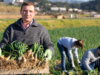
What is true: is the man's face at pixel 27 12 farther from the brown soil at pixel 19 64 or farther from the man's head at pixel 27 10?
the brown soil at pixel 19 64

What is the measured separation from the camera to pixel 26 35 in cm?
212

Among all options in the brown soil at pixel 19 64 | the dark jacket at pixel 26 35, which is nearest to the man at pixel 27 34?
the dark jacket at pixel 26 35

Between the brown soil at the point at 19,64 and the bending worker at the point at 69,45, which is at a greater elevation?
the brown soil at the point at 19,64

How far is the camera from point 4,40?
82.4 inches

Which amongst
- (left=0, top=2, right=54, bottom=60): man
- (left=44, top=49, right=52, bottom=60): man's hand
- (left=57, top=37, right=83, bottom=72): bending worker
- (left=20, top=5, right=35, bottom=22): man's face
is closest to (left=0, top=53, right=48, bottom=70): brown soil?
(left=44, top=49, right=52, bottom=60): man's hand

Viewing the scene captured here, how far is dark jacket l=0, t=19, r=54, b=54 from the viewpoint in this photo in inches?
82.7

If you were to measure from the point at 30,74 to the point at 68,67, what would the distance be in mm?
3699

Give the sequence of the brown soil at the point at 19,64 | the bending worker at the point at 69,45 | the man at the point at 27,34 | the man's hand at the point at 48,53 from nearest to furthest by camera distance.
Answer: the brown soil at the point at 19,64, the man's hand at the point at 48,53, the man at the point at 27,34, the bending worker at the point at 69,45

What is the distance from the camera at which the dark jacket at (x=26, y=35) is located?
82.7 inches

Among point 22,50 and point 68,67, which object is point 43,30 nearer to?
point 22,50

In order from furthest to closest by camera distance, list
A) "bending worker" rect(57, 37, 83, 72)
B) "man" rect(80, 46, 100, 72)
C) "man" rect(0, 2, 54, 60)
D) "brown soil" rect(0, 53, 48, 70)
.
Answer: "bending worker" rect(57, 37, 83, 72), "man" rect(80, 46, 100, 72), "man" rect(0, 2, 54, 60), "brown soil" rect(0, 53, 48, 70)

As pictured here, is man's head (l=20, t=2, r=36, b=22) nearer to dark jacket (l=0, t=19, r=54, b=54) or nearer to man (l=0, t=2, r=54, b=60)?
man (l=0, t=2, r=54, b=60)

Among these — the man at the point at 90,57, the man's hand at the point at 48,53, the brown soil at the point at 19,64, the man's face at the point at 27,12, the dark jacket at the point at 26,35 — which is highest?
the man's face at the point at 27,12

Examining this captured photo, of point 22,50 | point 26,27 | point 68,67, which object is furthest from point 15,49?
point 68,67
